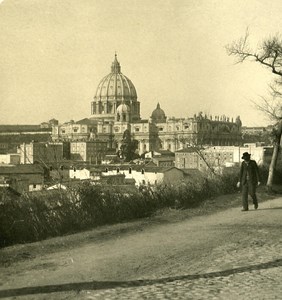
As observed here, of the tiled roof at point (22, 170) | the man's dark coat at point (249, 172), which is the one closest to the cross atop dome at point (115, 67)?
the tiled roof at point (22, 170)

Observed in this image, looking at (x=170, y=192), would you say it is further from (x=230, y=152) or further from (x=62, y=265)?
(x=230, y=152)

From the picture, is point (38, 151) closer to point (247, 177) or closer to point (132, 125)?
point (247, 177)

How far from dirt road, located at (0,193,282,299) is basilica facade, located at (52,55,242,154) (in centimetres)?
7772

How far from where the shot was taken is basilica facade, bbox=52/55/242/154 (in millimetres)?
92181

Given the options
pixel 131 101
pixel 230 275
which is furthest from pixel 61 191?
pixel 131 101

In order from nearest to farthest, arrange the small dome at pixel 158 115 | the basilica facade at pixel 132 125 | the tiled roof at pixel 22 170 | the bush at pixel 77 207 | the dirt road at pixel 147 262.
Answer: the dirt road at pixel 147 262
the bush at pixel 77 207
the tiled roof at pixel 22 170
the basilica facade at pixel 132 125
the small dome at pixel 158 115

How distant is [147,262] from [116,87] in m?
115

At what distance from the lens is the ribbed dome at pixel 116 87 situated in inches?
4656

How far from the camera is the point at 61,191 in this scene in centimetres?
802

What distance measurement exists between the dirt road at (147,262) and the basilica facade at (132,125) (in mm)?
77719

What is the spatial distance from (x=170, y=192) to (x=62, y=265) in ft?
16.1

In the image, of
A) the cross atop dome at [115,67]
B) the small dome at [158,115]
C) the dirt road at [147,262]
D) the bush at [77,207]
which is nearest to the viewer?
the dirt road at [147,262]

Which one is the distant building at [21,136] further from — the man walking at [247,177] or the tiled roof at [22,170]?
the man walking at [247,177]

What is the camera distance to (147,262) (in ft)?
17.6
